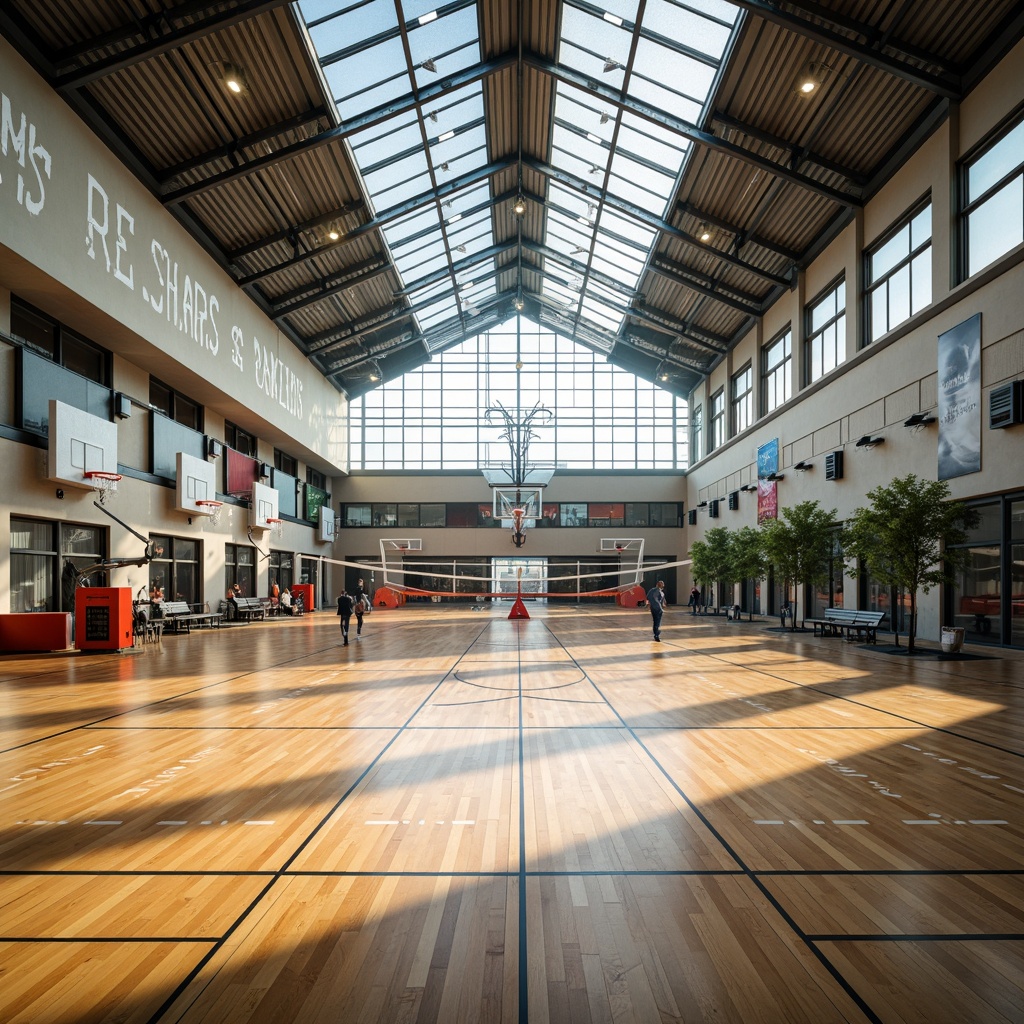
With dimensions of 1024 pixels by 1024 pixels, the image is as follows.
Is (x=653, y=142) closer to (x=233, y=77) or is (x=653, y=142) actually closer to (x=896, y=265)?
(x=896, y=265)

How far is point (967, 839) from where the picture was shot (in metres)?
4.54

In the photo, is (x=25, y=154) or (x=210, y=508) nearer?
(x=25, y=154)

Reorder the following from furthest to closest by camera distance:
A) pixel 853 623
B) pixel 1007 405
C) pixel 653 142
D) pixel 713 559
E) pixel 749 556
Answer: pixel 713 559 → pixel 749 556 → pixel 653 142 → pixel 853 623 → pixel 1007 405

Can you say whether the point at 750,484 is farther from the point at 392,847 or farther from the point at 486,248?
the point at 392,847

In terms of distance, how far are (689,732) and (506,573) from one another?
1371 inches

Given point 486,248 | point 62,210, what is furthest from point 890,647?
point 486,248

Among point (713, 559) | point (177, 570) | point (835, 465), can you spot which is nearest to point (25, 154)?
point (177, 570)

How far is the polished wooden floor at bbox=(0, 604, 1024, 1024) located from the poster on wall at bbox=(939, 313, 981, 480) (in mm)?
7532

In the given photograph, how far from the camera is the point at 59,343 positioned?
1664cm

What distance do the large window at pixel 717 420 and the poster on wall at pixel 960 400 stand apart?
1815 centimetres

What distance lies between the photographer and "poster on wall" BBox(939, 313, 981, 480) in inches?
579

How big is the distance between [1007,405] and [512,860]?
45.6 ft

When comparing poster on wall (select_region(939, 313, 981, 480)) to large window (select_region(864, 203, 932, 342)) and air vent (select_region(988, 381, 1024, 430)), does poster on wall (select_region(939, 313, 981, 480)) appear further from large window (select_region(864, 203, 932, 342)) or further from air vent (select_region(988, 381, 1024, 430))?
large window (select_region(864, 203, 932, 342))

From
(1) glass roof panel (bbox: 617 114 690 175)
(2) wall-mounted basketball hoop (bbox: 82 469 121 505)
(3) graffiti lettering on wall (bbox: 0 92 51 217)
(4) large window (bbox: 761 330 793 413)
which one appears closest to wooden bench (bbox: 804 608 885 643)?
(4) large window (bbox: 761 330 793 413)
